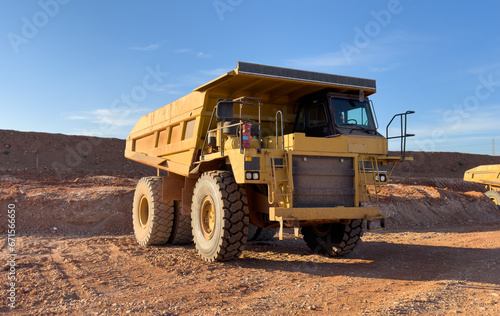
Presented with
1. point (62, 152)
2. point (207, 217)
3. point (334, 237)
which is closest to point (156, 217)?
point (207, 217)

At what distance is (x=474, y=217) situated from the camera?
17.5 meters

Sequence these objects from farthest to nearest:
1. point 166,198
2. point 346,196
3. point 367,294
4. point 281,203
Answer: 1. point 166,198
2. point 346,196
3. point 281,203
4. point 367,294

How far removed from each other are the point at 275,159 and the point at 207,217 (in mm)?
1724

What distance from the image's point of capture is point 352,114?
7902mm

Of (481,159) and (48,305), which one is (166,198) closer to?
(48,305)

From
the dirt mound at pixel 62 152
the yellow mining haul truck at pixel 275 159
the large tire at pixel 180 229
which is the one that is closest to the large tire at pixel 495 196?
the yellow mining haul truck at pixel 275 159

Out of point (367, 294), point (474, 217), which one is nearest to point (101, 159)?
point (474, 217)

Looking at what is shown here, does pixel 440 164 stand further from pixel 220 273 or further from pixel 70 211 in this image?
pixel 220 273

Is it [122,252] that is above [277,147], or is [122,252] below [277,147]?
below

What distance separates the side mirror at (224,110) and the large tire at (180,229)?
3.38m

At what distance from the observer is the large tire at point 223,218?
657cm

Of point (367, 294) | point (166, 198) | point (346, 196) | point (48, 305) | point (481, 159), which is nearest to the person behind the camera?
point (48, 305)

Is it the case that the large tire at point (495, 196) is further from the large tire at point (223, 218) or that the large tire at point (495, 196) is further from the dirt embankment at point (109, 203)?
the large tire at point (223, 218)

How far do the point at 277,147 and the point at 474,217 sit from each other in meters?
14.0
